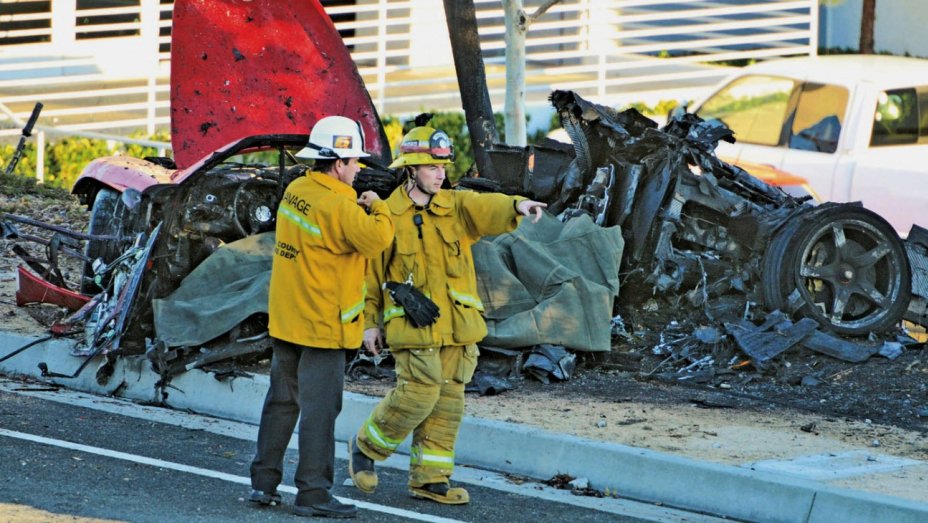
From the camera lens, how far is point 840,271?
10.2 meters

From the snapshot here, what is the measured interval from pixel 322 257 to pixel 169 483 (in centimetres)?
134

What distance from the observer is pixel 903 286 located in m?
10.2

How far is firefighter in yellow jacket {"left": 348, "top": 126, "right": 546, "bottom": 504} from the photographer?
22.8 ft

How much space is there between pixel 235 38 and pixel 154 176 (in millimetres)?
1308

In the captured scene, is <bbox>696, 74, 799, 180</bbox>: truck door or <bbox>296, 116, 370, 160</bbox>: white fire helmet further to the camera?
<bbox>696, 74, 799, 180</bbox>: truck door

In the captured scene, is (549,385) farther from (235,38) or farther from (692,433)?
(235,38)

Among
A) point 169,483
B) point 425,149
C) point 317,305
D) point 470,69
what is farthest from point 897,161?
point 169,483

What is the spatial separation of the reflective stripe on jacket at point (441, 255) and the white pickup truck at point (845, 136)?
21.7ft

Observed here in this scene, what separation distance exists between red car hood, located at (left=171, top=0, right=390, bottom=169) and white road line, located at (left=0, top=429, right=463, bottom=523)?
3.49 metres

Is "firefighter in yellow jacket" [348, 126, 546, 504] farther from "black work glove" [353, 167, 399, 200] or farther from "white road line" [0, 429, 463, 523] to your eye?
Answer: "black work glove" [353, 167, 399, 200]

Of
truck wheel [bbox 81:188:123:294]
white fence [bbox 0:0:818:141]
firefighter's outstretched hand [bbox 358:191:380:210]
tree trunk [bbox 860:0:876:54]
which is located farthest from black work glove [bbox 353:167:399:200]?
tree trunk [bbox 860:0:876:54]

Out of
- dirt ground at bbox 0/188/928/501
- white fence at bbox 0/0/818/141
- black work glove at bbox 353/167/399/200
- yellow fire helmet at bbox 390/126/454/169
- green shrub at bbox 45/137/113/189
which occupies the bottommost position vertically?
dirt ground at bbox 0/188/928/501

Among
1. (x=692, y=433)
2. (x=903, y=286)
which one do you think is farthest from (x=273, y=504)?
(x=903, y=286)

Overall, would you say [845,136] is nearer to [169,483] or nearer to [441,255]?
[441,255]
